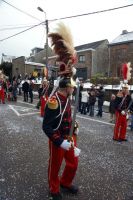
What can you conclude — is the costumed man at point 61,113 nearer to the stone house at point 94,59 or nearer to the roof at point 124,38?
the roof at point 124,38

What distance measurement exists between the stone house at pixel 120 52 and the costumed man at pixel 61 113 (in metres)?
38.6

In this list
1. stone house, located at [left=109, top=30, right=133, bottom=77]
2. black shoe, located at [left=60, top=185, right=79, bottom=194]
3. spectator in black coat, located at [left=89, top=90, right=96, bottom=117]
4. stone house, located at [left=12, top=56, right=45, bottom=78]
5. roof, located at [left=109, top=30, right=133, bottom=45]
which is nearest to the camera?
black shoe, located at [left=60, top=185, right=79, bottom=194]

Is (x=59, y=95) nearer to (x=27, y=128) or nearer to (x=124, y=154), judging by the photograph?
(x=124, y=154)

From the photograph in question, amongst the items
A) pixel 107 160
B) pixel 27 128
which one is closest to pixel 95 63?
pixel 27 128

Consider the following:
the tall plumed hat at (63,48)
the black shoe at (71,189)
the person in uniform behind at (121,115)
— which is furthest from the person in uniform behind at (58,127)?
the person in uniform behind at (121,115)

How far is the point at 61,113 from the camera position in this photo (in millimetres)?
4457

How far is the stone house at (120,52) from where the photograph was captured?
42.2 metres

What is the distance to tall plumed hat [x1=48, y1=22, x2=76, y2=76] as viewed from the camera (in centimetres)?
439

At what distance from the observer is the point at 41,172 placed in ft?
19.2

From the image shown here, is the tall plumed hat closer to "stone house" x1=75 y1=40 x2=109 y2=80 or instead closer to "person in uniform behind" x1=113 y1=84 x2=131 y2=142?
"person in uniform behind" x1=113 y1=84 x2=131 y2=142

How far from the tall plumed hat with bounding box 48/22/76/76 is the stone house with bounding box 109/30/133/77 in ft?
126

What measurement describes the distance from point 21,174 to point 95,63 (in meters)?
45.0

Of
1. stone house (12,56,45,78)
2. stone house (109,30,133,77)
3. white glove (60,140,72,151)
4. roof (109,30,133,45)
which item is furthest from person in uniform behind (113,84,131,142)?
stone house (12,56,45,78)

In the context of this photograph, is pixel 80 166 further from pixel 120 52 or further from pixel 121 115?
pixel 120 52
